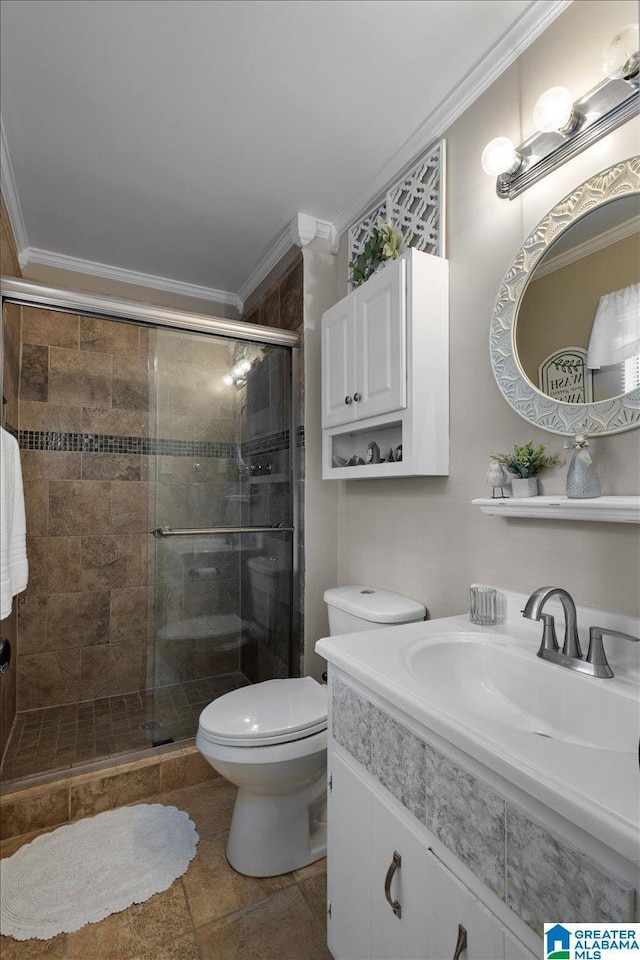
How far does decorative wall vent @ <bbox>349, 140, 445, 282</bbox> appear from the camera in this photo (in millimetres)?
1622

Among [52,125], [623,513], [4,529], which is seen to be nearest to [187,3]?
[52,125]

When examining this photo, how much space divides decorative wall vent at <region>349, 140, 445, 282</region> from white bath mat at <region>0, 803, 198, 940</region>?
2.14m

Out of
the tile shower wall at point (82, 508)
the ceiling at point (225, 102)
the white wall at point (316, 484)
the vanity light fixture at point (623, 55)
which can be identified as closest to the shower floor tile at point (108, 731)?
the tile shower wall at point (82, 508)

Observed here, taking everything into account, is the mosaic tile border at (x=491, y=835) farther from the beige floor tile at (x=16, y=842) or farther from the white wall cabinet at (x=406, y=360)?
the beige floor tile at (x=16, y=842)

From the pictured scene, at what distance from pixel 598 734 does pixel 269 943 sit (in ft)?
3.42

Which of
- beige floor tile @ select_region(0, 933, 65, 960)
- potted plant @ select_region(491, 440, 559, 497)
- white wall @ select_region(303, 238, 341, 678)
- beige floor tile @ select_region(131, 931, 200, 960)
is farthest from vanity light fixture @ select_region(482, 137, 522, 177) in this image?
beige floor tile @ select_region(0, 933, 65, 960)

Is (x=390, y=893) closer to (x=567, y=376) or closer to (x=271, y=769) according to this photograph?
(x=271, y=769)

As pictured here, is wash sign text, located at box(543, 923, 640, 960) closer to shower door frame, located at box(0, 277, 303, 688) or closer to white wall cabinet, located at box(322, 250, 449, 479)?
white wall cabinet, located at box(322, 250, 449, 479)

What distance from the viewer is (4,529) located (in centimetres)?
146

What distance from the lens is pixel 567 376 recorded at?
1.17 meters

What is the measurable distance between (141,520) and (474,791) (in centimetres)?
239

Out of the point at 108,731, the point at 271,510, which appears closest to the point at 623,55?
the point at 271,510

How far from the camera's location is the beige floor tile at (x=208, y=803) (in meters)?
1.73

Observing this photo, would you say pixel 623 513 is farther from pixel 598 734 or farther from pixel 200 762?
pixel 200 762
